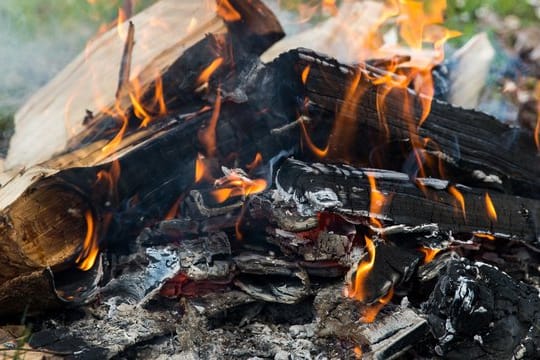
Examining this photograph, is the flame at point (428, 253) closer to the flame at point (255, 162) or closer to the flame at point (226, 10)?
the flame at point (255, 162)

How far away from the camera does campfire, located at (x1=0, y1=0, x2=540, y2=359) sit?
241 cm

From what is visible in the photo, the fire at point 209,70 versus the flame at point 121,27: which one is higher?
the flame at point 121,27

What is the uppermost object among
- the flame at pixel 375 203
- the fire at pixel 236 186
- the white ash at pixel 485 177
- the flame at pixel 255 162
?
the fire at pixel 236 186

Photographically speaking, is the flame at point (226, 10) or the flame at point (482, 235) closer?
the flame at point (482, 235)

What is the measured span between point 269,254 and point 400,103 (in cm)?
116

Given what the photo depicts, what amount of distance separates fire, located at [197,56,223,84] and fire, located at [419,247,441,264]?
4.55 ft

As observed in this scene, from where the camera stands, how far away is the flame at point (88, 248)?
2.63 metres

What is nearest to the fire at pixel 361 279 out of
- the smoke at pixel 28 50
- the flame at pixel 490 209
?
the flame at pixel 490 209

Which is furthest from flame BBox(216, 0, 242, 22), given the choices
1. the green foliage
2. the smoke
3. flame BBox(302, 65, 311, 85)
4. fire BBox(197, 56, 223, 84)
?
the green foliage

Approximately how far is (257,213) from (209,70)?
0.86 m

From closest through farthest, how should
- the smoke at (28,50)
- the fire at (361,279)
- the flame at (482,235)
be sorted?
the fire at (361,279)
the flame at (482,235)
the smoke at (28,50)

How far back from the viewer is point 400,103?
10.3 feet

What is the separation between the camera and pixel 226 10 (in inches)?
125

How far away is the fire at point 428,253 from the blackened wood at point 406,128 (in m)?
0.58
